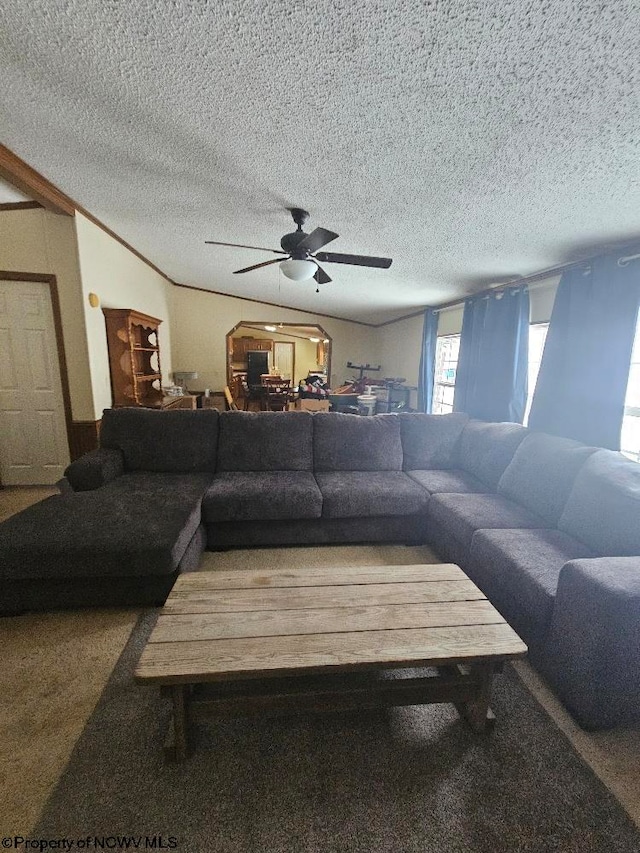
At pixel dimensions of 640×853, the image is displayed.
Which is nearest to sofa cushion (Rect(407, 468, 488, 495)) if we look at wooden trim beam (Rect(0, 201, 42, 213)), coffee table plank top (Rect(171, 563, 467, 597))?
coffee table plank top (Rect(171, 563, 467, 597))

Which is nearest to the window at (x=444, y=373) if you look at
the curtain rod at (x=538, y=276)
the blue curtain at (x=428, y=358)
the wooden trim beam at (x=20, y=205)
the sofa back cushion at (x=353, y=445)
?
the blue curtain at (x=428, y=358)

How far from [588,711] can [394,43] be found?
7.54 ft

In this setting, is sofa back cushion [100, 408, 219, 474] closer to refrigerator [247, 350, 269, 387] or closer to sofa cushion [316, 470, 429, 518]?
sofa cushion [316, 470, 429, 518]

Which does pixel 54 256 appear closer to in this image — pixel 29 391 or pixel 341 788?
pixel 29 391

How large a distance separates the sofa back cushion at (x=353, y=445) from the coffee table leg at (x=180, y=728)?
1.85 metres

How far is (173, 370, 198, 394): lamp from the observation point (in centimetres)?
576

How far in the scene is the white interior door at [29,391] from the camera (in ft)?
9.98

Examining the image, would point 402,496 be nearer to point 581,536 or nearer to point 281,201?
point 581,536

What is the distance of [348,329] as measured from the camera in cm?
688

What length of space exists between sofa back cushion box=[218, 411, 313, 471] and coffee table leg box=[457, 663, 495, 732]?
180 centimetres

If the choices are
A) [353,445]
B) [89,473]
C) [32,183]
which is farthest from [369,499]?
[32,183]

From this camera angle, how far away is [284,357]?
10.6m

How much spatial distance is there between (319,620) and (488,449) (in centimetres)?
206

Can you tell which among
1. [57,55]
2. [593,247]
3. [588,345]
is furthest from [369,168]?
[588,345]
